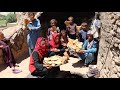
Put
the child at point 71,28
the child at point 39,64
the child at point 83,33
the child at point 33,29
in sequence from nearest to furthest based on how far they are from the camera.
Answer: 1. the child at point 39,64
2. the child at point 33,29
3. the child at point 83,33
4. the child at point 71,28

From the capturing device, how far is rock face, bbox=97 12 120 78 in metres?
4.45

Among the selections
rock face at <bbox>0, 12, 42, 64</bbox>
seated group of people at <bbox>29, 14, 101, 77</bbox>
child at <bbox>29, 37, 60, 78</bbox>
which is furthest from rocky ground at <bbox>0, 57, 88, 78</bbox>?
child at <bbox>29, 37, 60, 78</bbox>

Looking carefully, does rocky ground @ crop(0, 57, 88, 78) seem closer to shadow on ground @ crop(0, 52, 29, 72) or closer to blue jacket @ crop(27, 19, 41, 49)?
shadow on ground @ crop(0, 52, 29, 72)

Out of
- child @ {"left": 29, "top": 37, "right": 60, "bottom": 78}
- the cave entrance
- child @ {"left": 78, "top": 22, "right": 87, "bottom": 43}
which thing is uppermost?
the cave entrance

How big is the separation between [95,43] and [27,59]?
196cm

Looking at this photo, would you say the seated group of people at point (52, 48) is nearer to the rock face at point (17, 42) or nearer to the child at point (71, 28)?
the child at point (71, 28)

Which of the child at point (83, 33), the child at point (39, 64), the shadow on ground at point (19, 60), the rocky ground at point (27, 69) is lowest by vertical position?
the rocky ground at point (27, 69)

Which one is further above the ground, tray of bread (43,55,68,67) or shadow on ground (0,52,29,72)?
tray of bread (43,55,68,67)

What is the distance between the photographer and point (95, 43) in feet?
19.1

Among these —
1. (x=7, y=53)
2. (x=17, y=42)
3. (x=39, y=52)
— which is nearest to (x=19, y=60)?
(x=17, y=42)

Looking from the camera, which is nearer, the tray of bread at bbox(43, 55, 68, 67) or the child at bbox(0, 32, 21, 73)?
the tray of bread at bbox(43, 55, 68, 67)

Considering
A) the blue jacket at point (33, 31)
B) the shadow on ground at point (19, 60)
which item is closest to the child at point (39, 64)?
the blue jacket at point (33, 31)

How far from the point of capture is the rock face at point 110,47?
445cm
